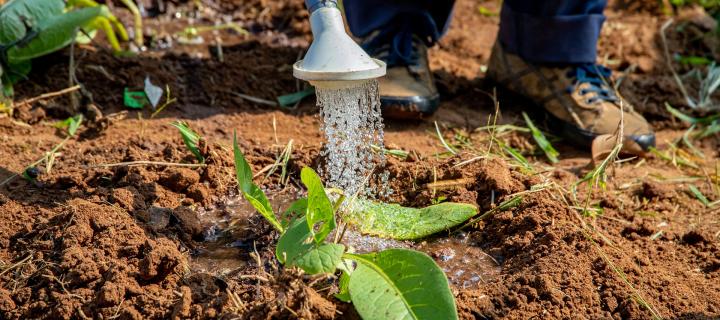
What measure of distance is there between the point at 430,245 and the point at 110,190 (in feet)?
2.80

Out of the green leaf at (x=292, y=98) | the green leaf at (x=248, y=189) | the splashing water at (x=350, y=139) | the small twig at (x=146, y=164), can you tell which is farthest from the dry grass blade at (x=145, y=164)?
the green leaf at (x=292, y=98)

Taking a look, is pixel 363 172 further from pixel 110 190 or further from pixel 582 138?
pixel 582 138

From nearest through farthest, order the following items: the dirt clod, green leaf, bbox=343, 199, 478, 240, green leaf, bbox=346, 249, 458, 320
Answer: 1. green leaf, bbox=346, 249, 458, 320
2. green leaf, bbox=343, 199, 478, 240
3. the dirt clod

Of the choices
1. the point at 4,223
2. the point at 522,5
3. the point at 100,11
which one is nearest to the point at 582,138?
the point at 522,5

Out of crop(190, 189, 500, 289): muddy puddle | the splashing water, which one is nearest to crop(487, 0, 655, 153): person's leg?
the splashing water

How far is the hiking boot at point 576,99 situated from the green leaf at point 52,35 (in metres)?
1.64

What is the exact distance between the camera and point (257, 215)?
6.88 ft

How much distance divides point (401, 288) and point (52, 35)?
71.3 inches

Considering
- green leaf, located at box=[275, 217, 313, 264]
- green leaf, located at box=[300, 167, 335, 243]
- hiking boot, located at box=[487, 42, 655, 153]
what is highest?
green leaf, located at box=[300, 167, 335, 243]

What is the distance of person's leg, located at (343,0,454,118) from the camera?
288cm

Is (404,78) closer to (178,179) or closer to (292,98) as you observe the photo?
(292,98)

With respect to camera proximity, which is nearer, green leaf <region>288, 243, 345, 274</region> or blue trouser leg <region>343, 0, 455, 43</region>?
green leaf <region>288, 243, 345, 274</region>

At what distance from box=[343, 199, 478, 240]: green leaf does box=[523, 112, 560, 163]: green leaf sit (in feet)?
2.92

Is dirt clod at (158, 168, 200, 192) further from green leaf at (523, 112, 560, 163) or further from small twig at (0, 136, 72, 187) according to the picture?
green leaf at (523, 112, 560, 163)
